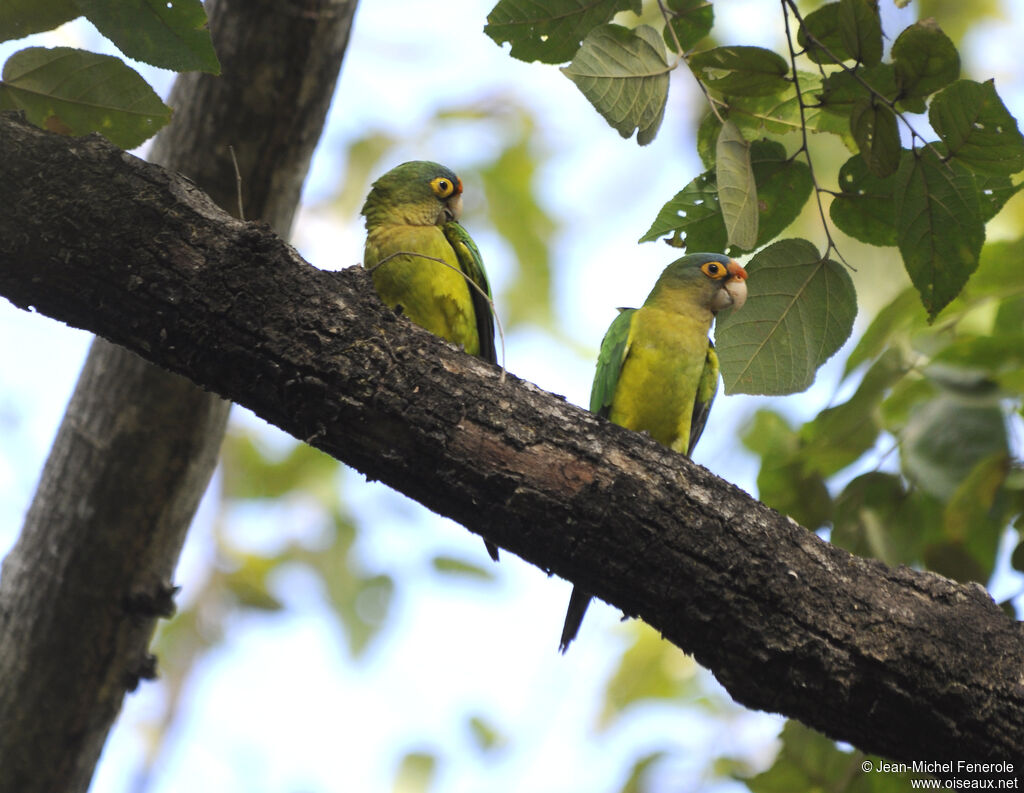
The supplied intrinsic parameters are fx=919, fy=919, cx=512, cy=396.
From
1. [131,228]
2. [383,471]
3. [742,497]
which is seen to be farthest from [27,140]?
[742,497]

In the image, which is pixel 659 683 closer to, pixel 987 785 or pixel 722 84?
pixel 987 785

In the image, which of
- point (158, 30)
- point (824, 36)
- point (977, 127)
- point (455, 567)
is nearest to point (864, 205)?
point (977, 127)

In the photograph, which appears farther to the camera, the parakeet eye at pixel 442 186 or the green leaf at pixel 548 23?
the parakeet eye at pixel 442 186

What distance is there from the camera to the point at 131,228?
240 cm

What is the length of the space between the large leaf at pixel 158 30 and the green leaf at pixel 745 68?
53.1 inches

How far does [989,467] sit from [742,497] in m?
1.62

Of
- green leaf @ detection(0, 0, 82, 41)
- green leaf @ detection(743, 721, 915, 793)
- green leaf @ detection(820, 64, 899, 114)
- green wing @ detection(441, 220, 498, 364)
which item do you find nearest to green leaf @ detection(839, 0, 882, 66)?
green leaf @ detection(820, 64, 899, 114)

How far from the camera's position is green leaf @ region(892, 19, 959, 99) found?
2410 millimetres

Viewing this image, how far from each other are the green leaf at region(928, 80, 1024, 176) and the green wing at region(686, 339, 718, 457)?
5.19 feet

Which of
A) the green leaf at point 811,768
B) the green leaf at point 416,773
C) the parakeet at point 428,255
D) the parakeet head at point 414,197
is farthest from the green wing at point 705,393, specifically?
the green leaf at point 416,773

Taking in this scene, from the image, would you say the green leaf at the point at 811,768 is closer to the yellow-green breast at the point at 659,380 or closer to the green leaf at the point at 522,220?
the yellow-green breast at the point at 659,380

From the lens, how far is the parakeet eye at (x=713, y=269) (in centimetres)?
424

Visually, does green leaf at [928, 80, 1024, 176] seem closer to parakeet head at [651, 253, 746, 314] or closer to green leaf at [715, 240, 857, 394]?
green leaf at [715, 240, 857, 394]

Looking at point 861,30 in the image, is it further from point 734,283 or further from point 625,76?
point 734,283
